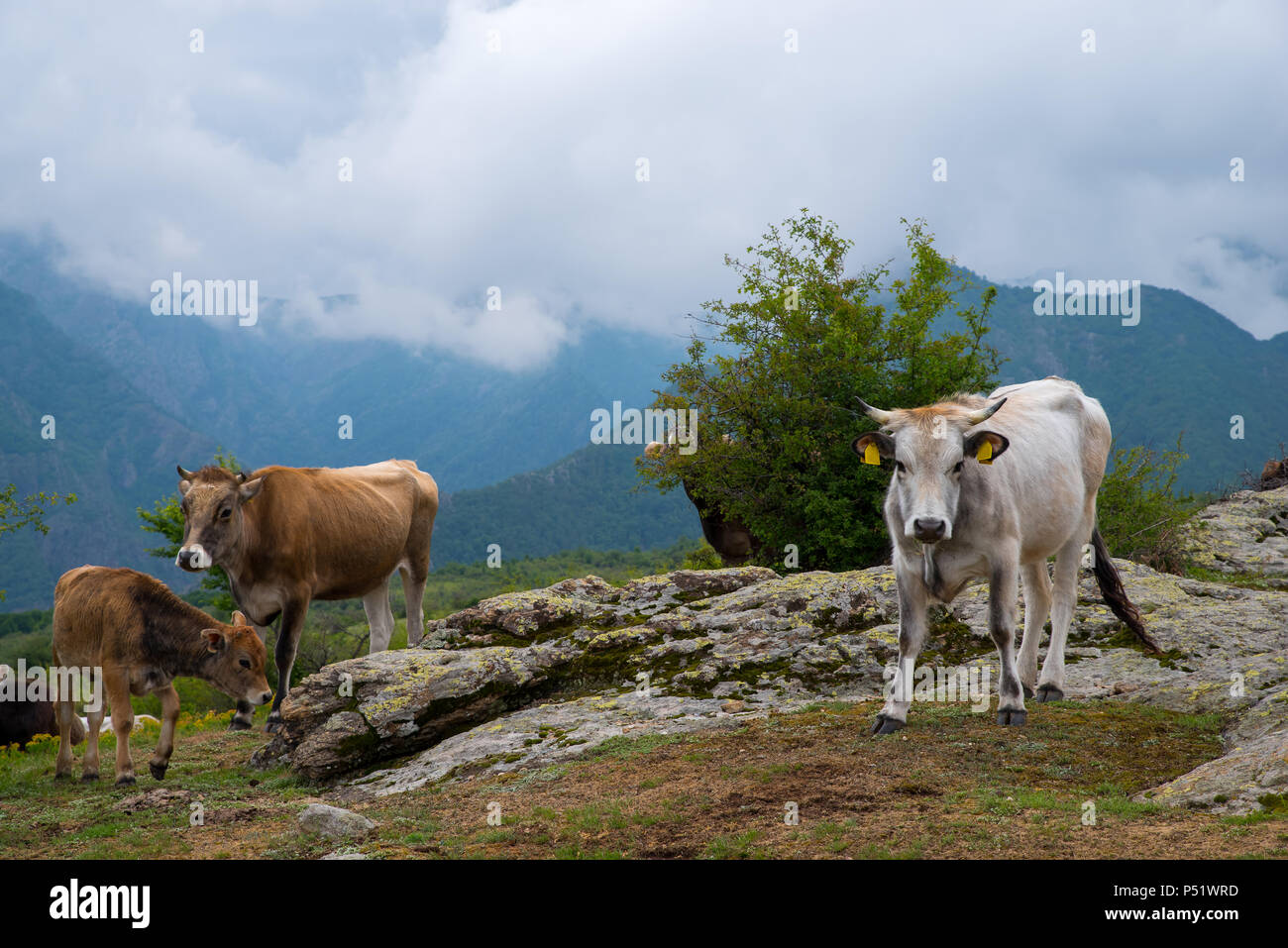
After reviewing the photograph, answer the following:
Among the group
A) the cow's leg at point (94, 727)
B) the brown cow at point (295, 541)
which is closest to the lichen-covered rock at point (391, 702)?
the brown cow at point (295, 541)

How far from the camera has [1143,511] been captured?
72.6 ft

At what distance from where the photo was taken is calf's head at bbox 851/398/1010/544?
25.2 feet

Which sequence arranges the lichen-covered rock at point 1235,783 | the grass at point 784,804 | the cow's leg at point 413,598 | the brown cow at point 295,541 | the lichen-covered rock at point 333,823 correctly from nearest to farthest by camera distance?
the grass at point 784,804 → the lichen-covered rock at point 1235,783 → the lichen-covered rock at point 333,823 → the brown cow at point 295,541 → the cow's leg at point 413,598

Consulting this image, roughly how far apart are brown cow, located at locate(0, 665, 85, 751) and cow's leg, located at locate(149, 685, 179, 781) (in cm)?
541

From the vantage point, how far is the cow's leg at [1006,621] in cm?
822

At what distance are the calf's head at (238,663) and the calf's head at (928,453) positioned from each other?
7.45 meters

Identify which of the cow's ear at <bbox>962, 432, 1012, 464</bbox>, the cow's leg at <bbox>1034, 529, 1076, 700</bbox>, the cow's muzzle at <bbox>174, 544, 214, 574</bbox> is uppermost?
the cow's ear at <bbox>962, 432, 1012, 464</bbox>

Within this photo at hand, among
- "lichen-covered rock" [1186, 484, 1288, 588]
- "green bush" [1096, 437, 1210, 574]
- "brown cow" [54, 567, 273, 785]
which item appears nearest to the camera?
"brown cow" [54, 567, 273, 785]

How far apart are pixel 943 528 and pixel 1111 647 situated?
17.1 ft

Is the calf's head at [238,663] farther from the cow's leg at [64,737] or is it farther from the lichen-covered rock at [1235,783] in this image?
the lichen-covered rock at [1235,783]

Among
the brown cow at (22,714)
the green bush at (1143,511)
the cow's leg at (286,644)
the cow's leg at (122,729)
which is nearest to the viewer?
the cow's leg at (122,729)

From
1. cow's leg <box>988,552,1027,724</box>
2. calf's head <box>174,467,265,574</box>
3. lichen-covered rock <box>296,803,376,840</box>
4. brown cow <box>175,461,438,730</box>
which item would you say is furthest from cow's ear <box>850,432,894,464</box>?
calf's head <box>174,467,265,574</box>

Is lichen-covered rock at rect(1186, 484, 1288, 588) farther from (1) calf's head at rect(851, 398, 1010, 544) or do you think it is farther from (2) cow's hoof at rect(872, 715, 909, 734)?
(2) cow's hoof at rect(872, 715, 909, 734)

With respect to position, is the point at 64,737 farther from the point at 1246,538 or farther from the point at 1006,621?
the point at 1246,538
